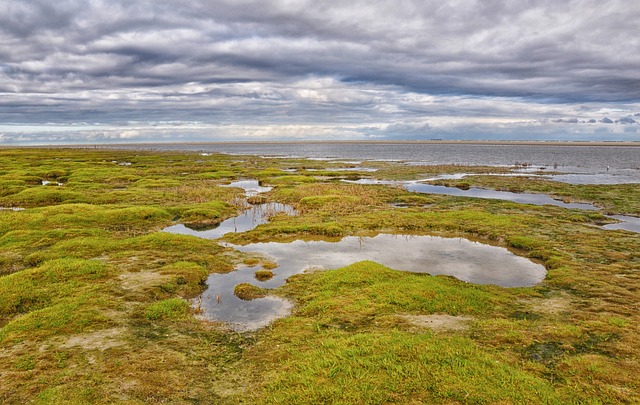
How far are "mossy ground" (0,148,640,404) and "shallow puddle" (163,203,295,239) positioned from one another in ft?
11.6

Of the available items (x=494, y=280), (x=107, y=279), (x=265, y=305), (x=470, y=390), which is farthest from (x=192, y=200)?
(x=470, y=390)

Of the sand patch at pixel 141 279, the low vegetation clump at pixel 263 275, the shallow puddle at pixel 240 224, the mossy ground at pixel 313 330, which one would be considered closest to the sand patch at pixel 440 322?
the mossy ground at pixel 313 330

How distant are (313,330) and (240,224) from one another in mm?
24925

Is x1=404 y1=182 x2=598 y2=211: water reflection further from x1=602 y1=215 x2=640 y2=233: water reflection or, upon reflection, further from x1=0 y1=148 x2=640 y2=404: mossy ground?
x1=0 y1=148 x2=640 y2=404: mossy ground

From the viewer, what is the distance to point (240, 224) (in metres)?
40.1

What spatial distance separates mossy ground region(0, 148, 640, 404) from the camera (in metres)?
12.4

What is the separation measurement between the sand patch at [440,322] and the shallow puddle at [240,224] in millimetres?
22380

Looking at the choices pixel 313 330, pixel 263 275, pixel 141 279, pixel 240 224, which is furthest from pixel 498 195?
pixel 141 279

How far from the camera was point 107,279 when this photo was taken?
22.3m

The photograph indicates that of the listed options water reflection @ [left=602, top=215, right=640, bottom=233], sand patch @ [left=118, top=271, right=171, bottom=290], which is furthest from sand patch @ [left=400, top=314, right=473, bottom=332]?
water reflection @ [left=602, top=215, right=640, bottom=233]

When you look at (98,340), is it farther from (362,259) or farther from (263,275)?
(362,259)

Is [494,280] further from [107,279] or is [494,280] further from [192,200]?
[192,200]

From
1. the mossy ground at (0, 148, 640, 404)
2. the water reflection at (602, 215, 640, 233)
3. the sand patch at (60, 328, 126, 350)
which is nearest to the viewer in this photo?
the mossy ground at (0, 148, 640, 404)

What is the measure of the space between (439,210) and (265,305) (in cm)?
3052
